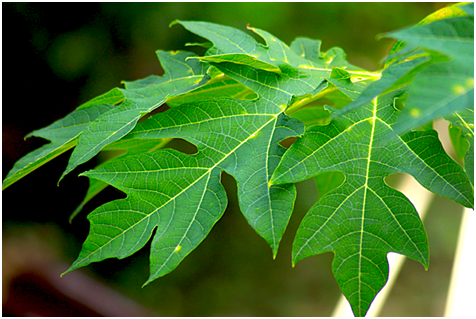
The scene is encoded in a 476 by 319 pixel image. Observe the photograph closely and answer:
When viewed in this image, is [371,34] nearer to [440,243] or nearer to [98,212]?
[440,243]

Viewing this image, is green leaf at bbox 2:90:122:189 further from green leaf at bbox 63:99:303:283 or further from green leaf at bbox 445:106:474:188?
green leaf at bbox 445:106:474:188

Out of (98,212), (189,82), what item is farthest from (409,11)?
(98,212)

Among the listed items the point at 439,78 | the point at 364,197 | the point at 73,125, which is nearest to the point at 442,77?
the point at 439,78

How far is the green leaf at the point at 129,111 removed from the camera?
0.50m

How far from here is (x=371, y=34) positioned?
189cm

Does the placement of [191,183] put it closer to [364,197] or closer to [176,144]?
[364,197]

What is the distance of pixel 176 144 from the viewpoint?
1.77m

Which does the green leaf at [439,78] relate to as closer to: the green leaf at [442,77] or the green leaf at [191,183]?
the green leaf at [442,77]

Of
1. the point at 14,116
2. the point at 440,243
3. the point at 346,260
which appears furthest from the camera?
the point at 440,243

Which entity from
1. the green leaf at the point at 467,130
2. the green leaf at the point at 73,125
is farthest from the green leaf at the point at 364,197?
the green leaf at the point at 73,125

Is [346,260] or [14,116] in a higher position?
[14,116]

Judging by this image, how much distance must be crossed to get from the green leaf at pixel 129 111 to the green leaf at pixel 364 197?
233 millimetres

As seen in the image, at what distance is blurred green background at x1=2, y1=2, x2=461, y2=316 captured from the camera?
5.19 ft

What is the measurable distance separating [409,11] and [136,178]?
73.2 inches
